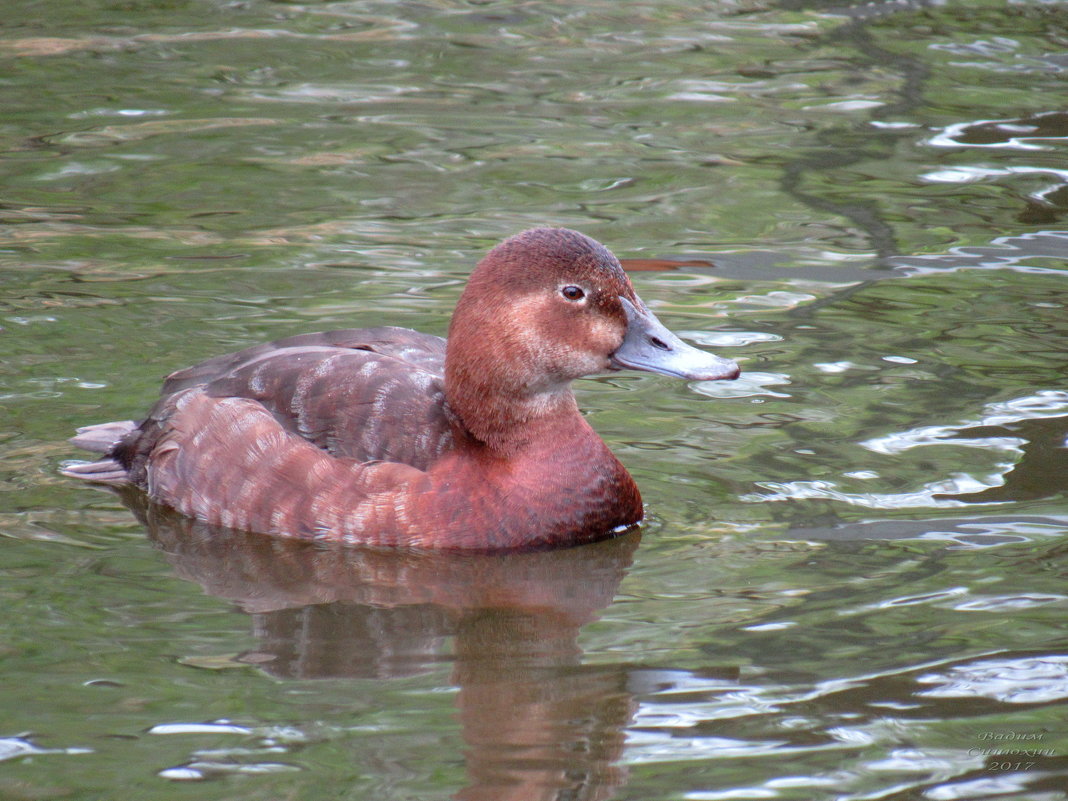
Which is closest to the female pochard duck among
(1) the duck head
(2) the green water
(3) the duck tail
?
(1) the duck head

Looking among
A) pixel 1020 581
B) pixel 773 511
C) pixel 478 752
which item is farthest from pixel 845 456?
pixel 478 752

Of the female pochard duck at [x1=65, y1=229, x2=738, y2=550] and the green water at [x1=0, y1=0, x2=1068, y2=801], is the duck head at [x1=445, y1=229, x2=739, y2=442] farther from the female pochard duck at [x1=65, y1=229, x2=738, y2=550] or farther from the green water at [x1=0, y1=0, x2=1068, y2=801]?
the green water at [x1=0, y1=0, x2=1068, y2=801]

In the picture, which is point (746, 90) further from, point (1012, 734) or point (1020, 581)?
point (1012, 734)

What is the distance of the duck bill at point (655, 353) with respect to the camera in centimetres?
558

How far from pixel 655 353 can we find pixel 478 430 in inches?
27.2

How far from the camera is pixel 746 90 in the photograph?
11.0m

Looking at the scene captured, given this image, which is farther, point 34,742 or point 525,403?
point 525,403

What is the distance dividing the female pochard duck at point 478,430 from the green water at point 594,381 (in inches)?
6.7

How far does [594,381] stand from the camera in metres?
7.14

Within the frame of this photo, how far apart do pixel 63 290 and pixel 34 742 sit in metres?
3.97

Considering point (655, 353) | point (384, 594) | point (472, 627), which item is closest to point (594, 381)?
point (655, 353)

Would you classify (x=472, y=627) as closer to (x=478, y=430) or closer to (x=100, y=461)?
(x=478, y=430)

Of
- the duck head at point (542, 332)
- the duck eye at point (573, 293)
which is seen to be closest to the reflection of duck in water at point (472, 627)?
the duck head at point (542, 332)

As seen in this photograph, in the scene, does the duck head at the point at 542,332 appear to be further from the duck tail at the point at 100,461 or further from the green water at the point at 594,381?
the duck tail at the point at 100,461
